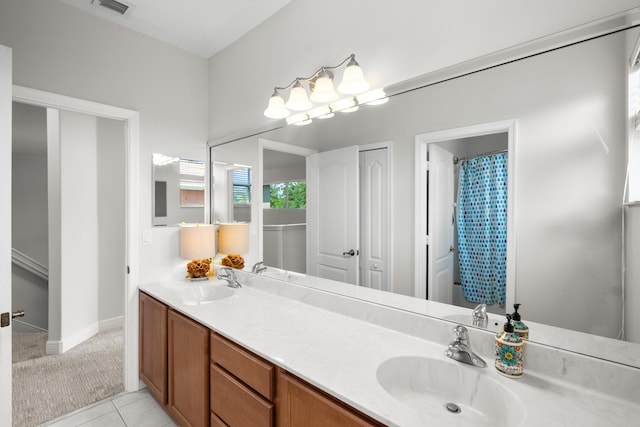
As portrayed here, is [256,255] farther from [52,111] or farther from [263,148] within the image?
[52,111]

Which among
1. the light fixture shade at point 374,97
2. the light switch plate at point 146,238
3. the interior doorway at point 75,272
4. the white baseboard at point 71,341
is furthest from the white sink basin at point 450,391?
the white baseboard at point 71,341

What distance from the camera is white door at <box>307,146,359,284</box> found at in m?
1.64

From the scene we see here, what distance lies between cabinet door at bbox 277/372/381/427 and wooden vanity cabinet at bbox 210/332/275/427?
2.8 inches

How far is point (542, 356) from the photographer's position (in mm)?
1058

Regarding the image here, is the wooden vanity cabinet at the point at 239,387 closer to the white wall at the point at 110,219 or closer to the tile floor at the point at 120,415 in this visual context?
the tile floor at the point at 120,415

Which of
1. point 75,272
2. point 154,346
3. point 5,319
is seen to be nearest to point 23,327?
point 75,272

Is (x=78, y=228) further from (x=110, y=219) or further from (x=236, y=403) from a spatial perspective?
(x=236, y=403)

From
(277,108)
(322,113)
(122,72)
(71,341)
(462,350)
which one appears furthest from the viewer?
(71,341)

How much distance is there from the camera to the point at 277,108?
1984mm

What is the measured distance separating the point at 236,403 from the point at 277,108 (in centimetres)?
162

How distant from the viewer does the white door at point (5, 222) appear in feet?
4.57

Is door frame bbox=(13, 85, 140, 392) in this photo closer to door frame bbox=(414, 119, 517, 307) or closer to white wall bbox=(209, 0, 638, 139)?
white wall bbox=(209, 0, 638, 139)

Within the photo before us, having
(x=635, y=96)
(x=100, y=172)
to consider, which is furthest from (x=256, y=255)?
(x=100, y=172)

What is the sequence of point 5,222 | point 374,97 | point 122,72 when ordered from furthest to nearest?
point 122,72 → point 374,97 → point 5,222
